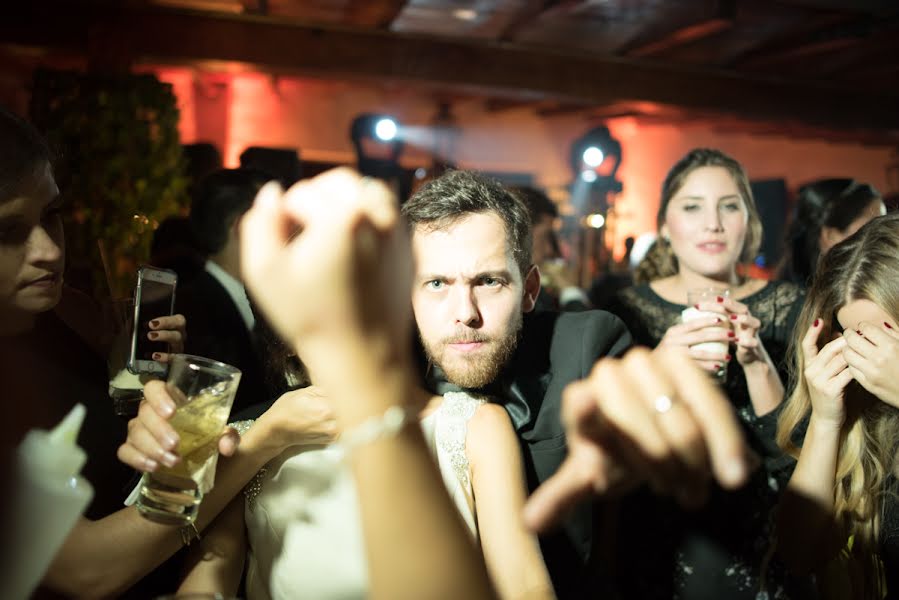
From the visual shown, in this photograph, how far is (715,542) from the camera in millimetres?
2127

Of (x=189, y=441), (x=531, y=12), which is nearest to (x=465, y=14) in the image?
(x=531, y=12)

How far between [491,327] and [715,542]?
103cm

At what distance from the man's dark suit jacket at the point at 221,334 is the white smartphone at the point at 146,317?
385 millimetres

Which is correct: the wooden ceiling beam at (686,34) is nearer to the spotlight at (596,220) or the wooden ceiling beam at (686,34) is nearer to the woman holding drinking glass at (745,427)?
the spotlight at (596,220)

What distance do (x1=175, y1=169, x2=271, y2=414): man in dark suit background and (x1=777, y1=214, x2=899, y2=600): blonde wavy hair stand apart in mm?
1536

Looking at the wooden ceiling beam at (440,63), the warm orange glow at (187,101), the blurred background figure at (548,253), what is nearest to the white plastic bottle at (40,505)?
the blurred background figure at (548,253)

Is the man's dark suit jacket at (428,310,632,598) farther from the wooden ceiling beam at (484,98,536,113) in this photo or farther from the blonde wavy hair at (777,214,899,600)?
the wooden ceiling beam at (484,98,536,113)

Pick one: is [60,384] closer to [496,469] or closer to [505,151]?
[496,469]

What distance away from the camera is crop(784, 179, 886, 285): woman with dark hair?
3043 mm

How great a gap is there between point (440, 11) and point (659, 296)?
10.7 ft

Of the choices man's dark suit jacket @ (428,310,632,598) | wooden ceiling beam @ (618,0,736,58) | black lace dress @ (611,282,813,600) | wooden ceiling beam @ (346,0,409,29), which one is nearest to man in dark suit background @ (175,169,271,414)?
man's dark suit jacket @ (428,310,632,598)

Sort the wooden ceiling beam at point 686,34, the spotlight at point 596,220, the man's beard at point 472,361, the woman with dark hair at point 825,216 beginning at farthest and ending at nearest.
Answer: the spotlight at point 596,220, the wooden ceiling beam at point 686,34, the woman with dark hair at point 825,216, the man's beard at point 472,361

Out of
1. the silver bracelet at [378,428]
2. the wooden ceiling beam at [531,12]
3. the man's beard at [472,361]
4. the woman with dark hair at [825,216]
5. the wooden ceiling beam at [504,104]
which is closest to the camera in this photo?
the silver bracelet at [378,428]

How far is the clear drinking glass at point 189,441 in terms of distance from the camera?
114 cm
